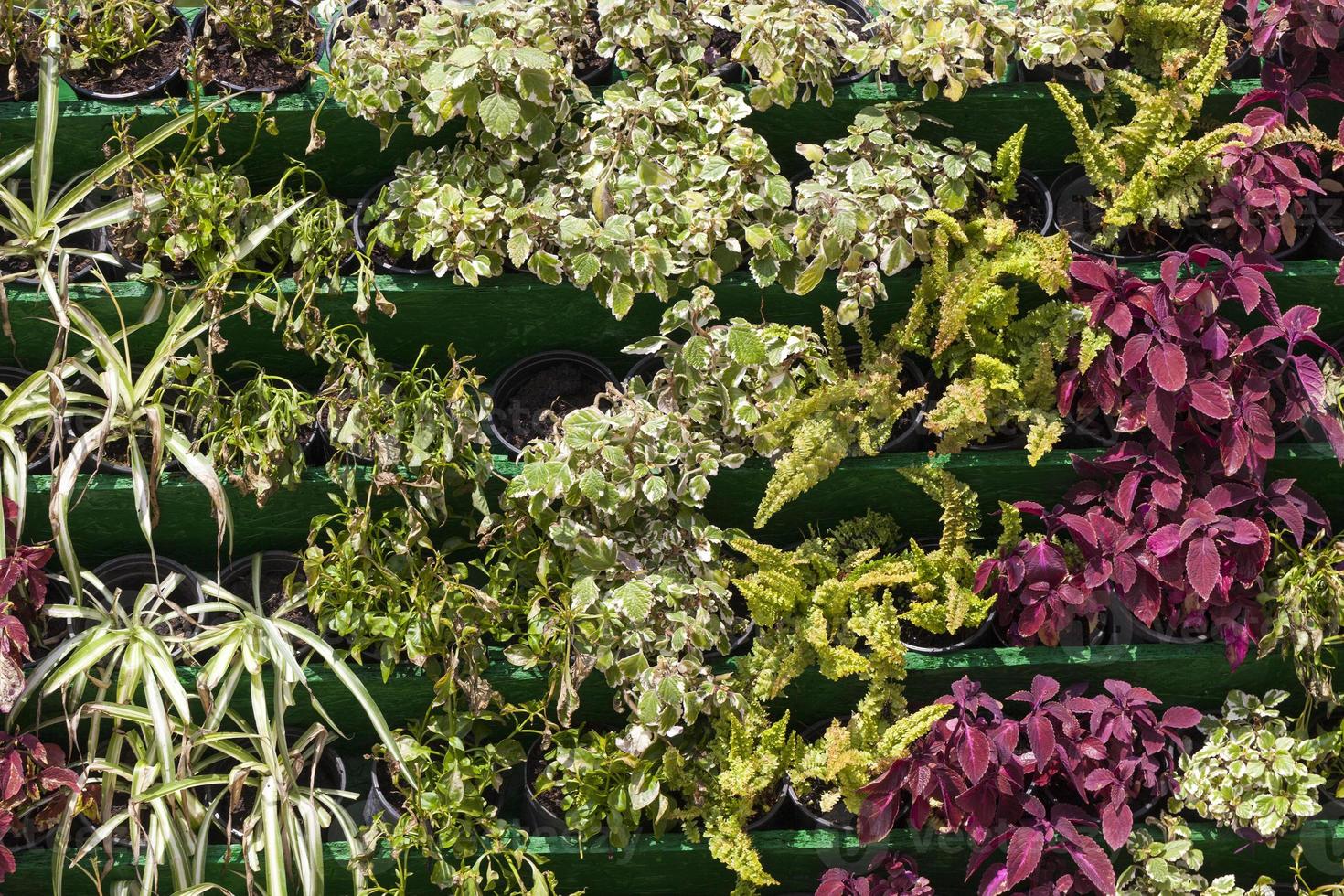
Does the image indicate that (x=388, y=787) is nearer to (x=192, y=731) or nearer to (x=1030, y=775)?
(x=192, y=731)

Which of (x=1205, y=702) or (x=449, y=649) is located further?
(x=1205, y=702)

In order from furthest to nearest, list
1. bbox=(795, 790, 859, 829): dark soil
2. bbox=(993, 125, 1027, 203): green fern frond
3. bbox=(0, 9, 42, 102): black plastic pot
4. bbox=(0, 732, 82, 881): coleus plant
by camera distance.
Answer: bbox=(0, 9, 42, 102): black plastic pot < bbox=(795, 790, 859, 829): dark soil < bbox=(993, 125, 1027, 203): green fern frond < bbox=(0, 732, 82, 881): coleus plant

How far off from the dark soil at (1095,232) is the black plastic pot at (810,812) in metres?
1.03

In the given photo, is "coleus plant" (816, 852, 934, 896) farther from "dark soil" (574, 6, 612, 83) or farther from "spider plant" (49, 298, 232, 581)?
"dark soil" (574, 6, 612, 83)

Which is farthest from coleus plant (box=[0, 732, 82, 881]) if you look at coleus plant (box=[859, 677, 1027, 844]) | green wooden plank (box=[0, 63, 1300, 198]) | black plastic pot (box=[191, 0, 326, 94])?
coleus plant (box=[859, 677, 1027, 844])

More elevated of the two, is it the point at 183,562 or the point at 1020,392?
the point at 1020,392

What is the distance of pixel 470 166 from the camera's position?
8.41 feet

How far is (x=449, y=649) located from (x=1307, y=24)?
1.91 metres

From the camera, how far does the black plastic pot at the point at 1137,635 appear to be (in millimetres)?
2631

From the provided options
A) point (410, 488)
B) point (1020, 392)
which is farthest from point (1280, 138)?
point (410, 488)

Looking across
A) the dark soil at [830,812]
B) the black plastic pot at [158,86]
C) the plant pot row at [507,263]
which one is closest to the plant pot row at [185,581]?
the plant pot row at [507,263]

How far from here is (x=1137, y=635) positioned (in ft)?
8.71

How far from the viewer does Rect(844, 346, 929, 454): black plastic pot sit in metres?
2.63

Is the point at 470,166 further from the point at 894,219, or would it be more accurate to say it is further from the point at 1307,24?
the point at 1307,24
